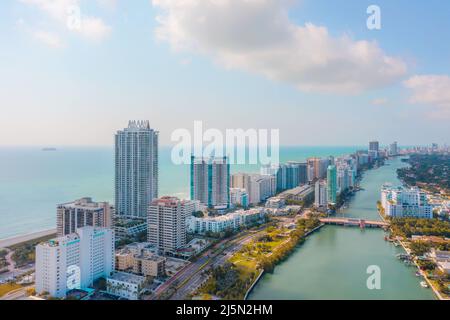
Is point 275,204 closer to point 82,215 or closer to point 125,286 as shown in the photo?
point 82,215

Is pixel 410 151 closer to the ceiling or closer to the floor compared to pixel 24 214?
closer to the ceiling

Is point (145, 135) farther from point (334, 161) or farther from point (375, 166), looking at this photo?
point (375, 166)

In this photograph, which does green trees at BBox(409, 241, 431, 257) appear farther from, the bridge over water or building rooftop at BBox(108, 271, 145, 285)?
building rooftop at BBox(108, 271, 145, 285)

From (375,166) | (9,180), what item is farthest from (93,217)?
(375,166)

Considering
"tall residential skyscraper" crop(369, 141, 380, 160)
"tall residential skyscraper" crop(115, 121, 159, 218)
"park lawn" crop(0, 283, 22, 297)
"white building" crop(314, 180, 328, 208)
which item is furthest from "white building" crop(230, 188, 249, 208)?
"tall residential skyscraper" crop(369, 141, 380, 160)

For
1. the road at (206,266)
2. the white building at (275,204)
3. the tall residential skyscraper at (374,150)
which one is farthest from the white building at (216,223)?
the tall residential skyscraper at (374,150)
